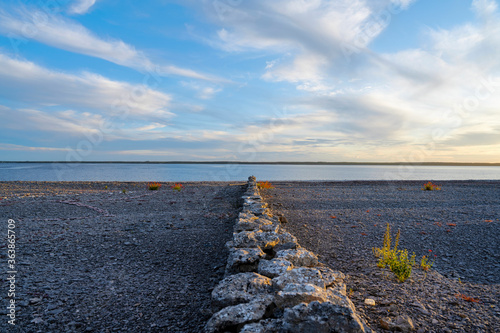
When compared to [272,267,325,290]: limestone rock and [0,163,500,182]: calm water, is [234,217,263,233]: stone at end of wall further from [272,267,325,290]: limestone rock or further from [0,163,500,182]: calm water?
[0,163,500,182]: calm water

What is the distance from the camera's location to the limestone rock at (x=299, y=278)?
9.20ft

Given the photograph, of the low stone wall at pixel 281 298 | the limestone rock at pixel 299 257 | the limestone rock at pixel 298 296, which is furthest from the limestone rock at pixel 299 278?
the limestone rock at pixel 299 257

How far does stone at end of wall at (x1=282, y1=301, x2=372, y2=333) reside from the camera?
6.50ft

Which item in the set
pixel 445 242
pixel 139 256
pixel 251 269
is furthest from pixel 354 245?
pixel 139 256

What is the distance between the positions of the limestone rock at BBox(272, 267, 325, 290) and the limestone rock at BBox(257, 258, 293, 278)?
18 cm

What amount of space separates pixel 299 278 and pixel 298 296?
49 centimetres

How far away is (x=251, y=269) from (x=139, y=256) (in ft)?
8.80

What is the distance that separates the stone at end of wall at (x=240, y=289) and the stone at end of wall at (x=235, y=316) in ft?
0.66

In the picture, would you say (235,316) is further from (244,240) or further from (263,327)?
(244,240)

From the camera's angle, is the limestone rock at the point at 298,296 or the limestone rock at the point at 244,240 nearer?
the limestone rock at the point at 298,296

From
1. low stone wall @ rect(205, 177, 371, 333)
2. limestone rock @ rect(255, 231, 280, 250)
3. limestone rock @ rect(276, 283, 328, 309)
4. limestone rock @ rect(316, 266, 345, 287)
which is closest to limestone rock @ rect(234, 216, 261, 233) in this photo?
limestone rock @ rect(255, 231, 280, 250)

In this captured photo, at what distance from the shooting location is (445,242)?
247 inches

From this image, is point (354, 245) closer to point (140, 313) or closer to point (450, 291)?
point (450, 291)

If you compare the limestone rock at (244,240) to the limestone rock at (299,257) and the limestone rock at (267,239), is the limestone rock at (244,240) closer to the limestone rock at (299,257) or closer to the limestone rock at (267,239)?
the limestone rock at (267,239)
